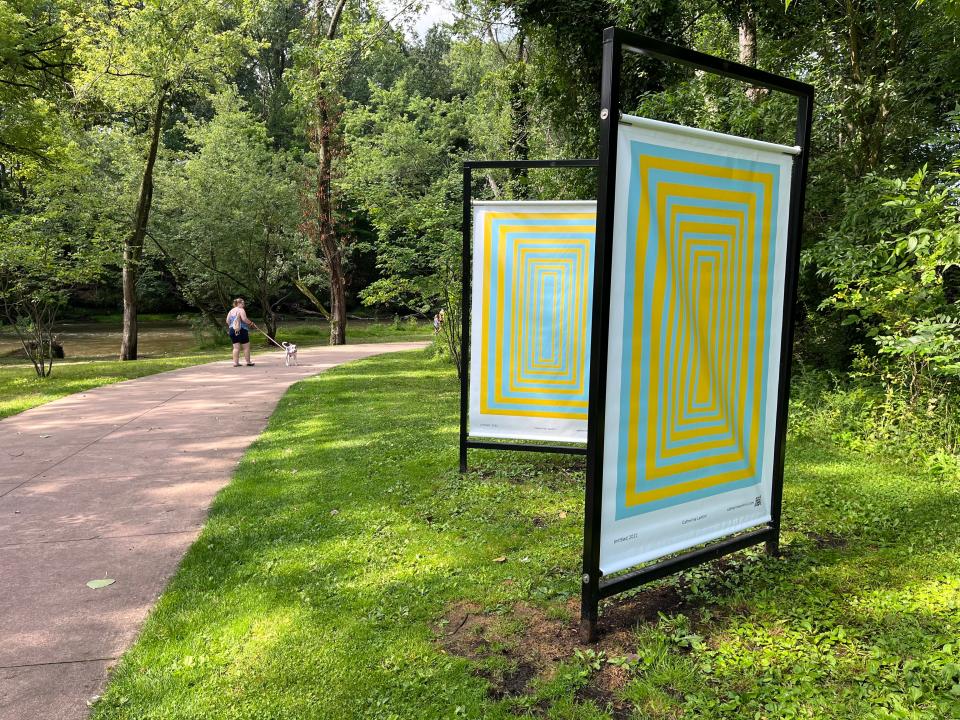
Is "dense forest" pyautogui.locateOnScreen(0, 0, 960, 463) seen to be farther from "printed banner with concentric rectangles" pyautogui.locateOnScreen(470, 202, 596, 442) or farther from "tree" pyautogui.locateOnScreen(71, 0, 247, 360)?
"printed banner with concentric rectangles" pyautogui.locateOnScreen(470, 202, 596, 442)

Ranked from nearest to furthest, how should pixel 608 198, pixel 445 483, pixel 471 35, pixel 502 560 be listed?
pixel 608 198
pixel 502 560
pixel 445 483
pixel 471 35

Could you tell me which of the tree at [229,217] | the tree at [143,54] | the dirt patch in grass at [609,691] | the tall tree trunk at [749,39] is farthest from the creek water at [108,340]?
the dirt patch in grass at [609,691]

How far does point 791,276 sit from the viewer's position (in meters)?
3.75

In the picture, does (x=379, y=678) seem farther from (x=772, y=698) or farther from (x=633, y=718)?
(x=772, y=698)

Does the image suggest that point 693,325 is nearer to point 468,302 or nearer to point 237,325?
point 468,302

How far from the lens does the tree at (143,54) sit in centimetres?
1617

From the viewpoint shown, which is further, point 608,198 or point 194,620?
point 194,620

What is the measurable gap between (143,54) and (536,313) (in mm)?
15299

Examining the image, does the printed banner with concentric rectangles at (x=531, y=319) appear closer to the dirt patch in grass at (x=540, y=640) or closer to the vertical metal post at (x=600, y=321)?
the dirt patch in grass at (x=540, y=640)

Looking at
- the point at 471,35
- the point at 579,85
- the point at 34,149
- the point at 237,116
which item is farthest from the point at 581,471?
the point at 237,116

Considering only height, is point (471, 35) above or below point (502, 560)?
above

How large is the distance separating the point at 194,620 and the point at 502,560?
171cm

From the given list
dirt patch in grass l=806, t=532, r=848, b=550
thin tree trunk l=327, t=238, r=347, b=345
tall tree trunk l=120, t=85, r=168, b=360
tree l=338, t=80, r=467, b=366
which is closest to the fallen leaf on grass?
dirt patch in grass l=806, t=532, r=848, b=550

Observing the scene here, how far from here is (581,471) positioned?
6090 mm
